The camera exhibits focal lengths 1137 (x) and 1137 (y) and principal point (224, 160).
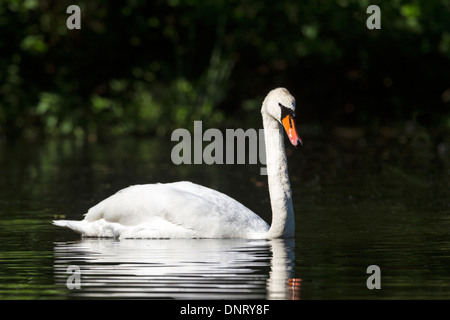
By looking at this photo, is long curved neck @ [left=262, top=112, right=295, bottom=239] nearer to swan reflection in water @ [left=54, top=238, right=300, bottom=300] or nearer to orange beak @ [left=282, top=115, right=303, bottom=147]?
swan reflection in water @ [left=54, top=238, right=300, bottom=300]

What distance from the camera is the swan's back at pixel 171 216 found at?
1119cm

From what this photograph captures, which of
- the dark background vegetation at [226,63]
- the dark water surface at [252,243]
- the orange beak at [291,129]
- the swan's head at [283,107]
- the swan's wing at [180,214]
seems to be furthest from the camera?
the dark background vegetation at [226,63]

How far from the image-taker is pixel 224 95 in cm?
3362

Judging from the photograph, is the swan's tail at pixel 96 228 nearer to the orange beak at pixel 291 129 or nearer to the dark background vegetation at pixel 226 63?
the orange beak at pixel 291 129

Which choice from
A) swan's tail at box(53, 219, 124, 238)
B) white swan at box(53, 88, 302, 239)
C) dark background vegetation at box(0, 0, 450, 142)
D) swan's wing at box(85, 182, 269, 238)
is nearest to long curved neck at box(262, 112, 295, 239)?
white swan at box(53, 88, 302, 239)

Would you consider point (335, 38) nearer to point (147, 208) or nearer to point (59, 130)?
point (59, 130)

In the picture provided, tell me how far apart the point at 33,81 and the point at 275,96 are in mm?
23376

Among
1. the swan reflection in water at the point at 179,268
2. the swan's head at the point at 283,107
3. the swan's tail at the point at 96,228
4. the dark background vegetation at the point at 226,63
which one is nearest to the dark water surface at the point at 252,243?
the swan reflection in water at the point at 179,268

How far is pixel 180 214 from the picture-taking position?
36.9 ft

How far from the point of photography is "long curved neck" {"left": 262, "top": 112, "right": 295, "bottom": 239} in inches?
437

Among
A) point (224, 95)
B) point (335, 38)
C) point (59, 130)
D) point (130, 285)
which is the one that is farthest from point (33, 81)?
point (130, 285)

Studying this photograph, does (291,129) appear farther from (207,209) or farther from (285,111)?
(207,209)

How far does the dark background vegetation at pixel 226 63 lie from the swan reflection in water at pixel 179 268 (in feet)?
71.9

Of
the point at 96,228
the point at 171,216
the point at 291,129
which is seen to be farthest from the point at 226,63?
the point at 291,129
